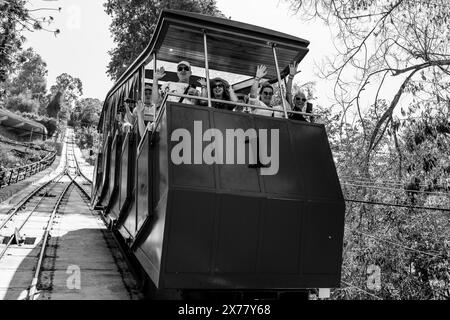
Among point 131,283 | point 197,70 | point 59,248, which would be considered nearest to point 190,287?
point 131,283

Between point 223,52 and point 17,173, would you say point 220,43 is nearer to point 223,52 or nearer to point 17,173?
point 223,52

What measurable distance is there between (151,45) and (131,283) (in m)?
3.46

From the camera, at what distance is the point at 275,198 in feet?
14.6

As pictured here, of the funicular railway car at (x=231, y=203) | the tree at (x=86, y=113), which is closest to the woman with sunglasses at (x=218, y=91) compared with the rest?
the funicular railway car at (x=231, y=203)

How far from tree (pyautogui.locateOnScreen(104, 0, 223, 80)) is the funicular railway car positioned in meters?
15.9

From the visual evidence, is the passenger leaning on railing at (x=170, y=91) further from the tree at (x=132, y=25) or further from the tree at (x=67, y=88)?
the tree at (x=67, y=88)

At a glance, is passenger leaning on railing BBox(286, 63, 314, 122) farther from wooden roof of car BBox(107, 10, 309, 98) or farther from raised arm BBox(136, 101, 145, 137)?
raised arm BBox(136, 101, 145, 137)

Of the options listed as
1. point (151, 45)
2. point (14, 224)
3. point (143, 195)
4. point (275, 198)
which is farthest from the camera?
point (14, 224)

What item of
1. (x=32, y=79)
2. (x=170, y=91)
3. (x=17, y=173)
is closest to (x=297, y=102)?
(x=170, y=91)

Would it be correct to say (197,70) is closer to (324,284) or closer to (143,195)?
(143,195)

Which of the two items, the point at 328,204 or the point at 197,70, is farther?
the point at 197,70

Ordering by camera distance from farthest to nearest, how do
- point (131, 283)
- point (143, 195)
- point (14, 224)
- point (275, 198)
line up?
1. point (14, 224)
2. point (131, 283)
3. point (143, 195)
4. point (275, 198)

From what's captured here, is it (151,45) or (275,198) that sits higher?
(151,45)

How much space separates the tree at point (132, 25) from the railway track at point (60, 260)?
10.4 meters
